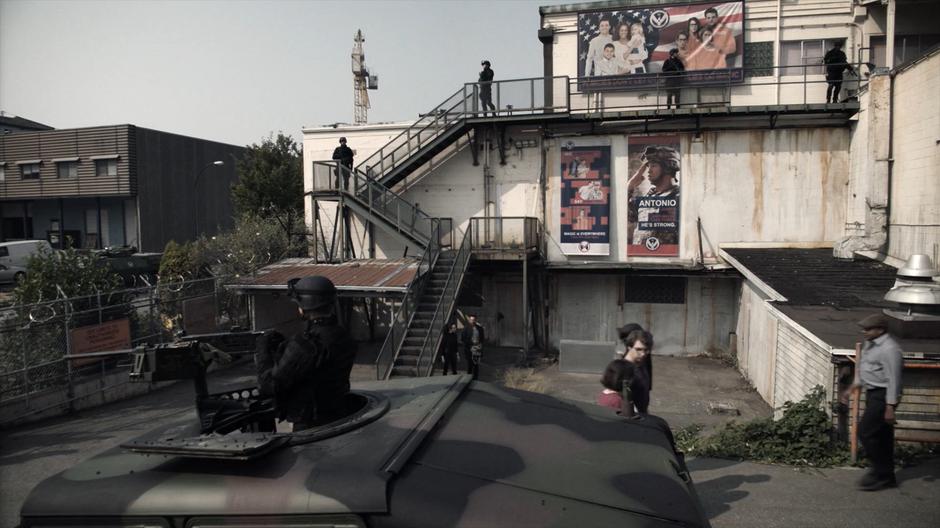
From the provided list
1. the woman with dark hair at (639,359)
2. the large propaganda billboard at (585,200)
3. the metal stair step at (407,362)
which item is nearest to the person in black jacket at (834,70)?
the large propaganda billboard at (585,200)

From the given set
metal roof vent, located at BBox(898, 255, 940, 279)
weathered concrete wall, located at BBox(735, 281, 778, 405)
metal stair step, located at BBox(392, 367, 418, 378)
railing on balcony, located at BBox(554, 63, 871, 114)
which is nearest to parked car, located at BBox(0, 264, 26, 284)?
metal stair step, located at BBox(392, 367, 418, 378)

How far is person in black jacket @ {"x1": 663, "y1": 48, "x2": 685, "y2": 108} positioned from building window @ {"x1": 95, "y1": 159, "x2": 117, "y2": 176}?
101ft

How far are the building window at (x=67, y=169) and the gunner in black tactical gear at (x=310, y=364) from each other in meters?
38.3

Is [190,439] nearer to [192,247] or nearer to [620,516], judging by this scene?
[620,516]

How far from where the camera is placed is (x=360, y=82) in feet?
147

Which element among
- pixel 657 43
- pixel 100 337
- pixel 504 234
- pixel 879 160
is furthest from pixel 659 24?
pixel 100 337

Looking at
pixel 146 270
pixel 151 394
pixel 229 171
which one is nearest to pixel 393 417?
pixel 151 394

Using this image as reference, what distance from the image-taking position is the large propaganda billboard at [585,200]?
17.8m

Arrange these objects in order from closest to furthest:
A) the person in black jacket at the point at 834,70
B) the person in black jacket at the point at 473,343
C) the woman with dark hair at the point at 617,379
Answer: the woman with dark hair at the point at 617,379 < the person in black jacket at the point at 473,343 < the person in black jacket at the point at 834,70

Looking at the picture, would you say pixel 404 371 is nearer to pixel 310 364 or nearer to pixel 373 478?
pixel 310 364

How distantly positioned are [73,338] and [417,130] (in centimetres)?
1097

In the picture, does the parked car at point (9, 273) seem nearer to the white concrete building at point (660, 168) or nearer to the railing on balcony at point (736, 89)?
the white concrete building at point (660, 168)

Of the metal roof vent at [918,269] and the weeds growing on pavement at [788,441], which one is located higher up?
the metal roof vent at [918,269]

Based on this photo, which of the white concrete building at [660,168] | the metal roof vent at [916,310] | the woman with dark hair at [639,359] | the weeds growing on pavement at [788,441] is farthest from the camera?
the white concrete building at [660,168]
